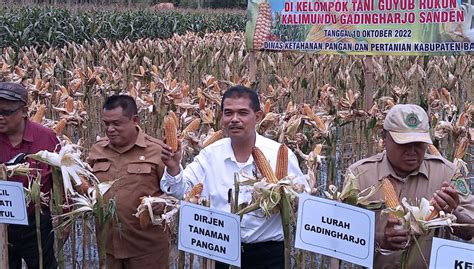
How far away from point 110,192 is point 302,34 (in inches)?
140

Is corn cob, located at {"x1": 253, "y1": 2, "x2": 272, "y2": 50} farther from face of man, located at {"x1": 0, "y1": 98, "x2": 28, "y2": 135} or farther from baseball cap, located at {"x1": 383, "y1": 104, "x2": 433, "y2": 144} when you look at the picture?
baseball cap, located at {"x1": 383, "y1": 104, "x2": 433, "y2": 144}

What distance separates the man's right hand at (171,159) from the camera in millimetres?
3277

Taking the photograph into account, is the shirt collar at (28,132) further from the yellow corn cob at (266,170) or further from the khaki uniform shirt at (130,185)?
the yellow corn cob at (266,170)

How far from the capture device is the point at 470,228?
2930 mm

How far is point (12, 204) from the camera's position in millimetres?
3203

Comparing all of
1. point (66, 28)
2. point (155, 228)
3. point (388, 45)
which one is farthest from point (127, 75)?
point (66, 28)

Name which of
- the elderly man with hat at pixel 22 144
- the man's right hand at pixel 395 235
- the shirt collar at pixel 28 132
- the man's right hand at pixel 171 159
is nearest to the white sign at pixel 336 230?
the man's right hand at pixel 395 235

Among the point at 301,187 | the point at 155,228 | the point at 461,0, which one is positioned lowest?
the point at 155,228

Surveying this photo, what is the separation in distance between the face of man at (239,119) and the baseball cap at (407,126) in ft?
2.26

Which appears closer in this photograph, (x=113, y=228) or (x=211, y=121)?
(x=113, y=228)

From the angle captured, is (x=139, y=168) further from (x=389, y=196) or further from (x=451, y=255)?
(x=451, y=255)

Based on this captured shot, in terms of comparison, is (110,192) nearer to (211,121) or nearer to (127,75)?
(211,121)

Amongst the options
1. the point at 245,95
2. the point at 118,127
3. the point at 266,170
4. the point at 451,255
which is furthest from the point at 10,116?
the point at 451,255

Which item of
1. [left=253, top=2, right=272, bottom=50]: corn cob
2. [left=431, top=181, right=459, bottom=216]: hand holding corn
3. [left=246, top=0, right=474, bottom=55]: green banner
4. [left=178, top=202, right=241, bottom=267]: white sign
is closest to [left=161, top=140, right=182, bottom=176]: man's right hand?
[left=178, top=202, right=241, bottom=267]: white sign
